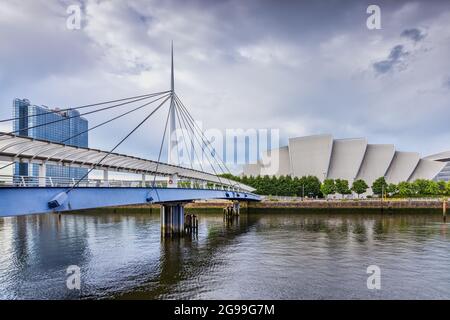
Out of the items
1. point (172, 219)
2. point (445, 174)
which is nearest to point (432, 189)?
point (445, 174)

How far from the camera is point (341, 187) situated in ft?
238

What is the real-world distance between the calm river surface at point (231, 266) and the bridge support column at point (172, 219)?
1.90 meters

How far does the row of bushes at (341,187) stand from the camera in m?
70.1

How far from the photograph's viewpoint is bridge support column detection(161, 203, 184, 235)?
27797 mm

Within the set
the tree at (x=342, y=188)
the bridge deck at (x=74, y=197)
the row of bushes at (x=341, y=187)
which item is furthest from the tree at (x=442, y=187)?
the bridge deck at (x=74, y=197)

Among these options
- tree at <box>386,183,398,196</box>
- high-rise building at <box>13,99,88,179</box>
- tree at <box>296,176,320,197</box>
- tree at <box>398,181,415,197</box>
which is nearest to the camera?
high-rise building at <box>13,99,88,179</box>

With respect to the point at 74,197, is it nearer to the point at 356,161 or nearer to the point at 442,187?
the point at 442,187

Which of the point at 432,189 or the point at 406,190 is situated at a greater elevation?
the point at 432,189

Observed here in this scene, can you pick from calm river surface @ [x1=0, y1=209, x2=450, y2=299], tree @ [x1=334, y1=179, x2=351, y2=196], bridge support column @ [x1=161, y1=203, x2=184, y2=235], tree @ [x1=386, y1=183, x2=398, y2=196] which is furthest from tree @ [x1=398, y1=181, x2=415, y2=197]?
bridge support column @ [x1=161, y1=203, x2=184, y2=235]

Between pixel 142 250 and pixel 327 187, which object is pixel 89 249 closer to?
pixel 142 250

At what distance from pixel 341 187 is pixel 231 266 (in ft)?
199

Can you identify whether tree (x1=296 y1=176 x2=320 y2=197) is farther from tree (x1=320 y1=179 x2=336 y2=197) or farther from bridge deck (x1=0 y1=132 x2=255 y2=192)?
bridge deck (x1=0 y1=132 x2=255 y2=192)

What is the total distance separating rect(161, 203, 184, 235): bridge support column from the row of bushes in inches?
1941

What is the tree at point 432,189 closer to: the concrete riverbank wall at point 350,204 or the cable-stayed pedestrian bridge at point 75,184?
the concrete riverbank wall at point 350,204
